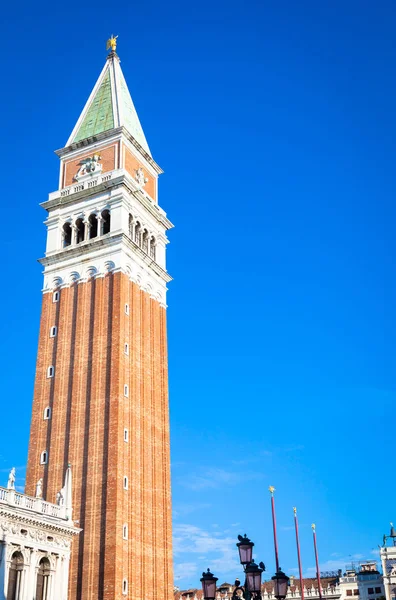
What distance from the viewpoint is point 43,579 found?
3900 cm

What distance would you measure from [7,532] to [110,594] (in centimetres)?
1111

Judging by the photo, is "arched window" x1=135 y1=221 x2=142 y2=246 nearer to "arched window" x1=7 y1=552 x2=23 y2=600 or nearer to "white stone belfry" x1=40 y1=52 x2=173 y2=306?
"white stone belfry" x1=40 y1=52 x2=173 y2=306

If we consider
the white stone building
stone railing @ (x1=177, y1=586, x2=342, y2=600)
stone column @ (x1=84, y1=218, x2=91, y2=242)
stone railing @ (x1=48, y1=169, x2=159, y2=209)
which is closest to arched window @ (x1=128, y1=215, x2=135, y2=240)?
stone railing @ (x1=48, y1=169, x2=159, y2=209)

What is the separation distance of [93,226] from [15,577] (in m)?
30.4

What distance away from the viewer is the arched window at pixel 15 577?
1432 inches

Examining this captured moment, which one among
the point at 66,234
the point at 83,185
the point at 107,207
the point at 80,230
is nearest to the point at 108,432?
the point at 80,230

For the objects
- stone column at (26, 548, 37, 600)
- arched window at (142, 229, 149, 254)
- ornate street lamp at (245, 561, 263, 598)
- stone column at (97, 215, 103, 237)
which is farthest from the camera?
arched window at (142, 229, 149, 254)

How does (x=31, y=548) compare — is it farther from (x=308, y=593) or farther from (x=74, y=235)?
(x=308, y=593)

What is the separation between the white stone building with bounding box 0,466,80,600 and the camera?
3647cm

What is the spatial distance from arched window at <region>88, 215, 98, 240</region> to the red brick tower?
0.08 meters

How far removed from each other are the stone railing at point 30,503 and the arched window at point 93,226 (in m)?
24.0

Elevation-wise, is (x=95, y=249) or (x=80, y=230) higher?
(x=80, y=230)

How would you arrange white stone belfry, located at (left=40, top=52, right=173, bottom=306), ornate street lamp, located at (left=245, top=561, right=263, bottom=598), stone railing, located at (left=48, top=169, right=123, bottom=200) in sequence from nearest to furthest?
ornate street lamp, located at (left=245, top=561, right=263, bottom=598) → white stone belfry, located at (left=40, top=52, right=173, bottom=306) → stone railing, located at (left=48, top=169, right=123, bottom=200)

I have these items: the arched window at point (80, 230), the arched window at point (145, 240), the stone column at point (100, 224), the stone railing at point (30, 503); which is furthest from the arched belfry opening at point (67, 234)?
the stone railing at point (30, 503)
